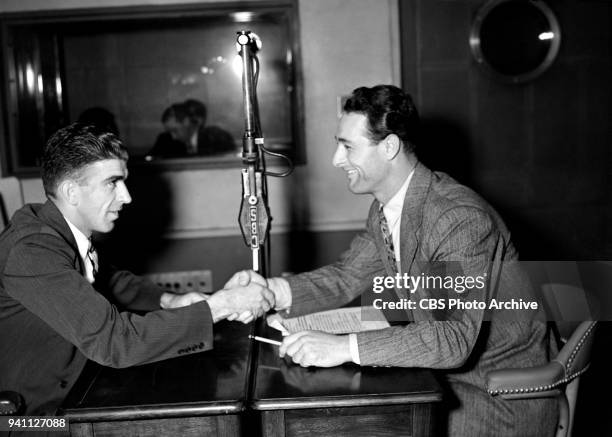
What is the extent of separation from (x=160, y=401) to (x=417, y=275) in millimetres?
874

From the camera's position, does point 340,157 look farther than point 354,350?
Yes

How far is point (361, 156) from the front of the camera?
2.07 metres

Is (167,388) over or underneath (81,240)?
underneath

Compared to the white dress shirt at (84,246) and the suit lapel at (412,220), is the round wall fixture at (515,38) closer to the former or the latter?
the suit lapel at (412,220)

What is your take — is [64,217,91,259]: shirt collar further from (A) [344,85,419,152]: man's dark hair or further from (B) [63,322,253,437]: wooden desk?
(A) [344,85,419,152]: man's dark hair

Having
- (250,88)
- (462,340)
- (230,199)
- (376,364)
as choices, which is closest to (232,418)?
(376,364)

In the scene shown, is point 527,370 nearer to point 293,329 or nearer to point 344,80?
point 293,329

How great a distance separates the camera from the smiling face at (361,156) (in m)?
2.05

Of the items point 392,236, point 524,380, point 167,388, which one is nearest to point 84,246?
point 167,388

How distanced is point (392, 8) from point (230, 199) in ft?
5.37

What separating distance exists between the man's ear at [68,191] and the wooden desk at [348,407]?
84 cm

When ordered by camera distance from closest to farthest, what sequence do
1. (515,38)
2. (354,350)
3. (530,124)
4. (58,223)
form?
1. (354,350)
2. (58,223)
3. (515,38)
4. (530,124)

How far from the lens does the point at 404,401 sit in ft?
4.50

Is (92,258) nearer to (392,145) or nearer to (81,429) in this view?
(81,429)
